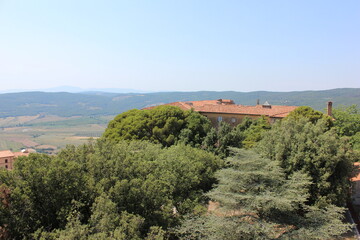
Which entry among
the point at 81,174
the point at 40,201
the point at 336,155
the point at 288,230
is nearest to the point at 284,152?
the point at 336,155

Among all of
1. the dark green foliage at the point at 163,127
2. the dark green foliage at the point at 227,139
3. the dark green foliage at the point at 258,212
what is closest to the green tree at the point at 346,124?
the dark green foliage at the point at 227,139

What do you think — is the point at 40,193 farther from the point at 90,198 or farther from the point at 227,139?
the point at 227,139

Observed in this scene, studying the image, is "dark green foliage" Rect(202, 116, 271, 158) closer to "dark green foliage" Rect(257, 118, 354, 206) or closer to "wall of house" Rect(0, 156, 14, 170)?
"dark green foliage" Rect(257, 118, 354, 206)

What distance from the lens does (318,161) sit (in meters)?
20.6

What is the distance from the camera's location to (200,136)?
34906 millimetres

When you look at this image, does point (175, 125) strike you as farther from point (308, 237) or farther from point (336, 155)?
point (308, 237)

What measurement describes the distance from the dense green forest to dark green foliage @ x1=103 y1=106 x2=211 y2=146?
8.07m

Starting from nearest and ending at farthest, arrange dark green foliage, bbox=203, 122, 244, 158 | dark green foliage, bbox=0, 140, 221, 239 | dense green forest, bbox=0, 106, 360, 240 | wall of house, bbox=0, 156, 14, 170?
dark green foliage, bbox=0, 140, 221, 239
dense green forest, bbox=0, 106, 360, 240
dark green foliage, bbox=203, 122, 244, 158
wall of house, bbox=0, 156, 14, 170

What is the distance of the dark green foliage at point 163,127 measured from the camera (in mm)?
33656

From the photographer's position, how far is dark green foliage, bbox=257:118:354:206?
20.5m

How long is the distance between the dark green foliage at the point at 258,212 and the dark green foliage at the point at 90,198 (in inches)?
66.3

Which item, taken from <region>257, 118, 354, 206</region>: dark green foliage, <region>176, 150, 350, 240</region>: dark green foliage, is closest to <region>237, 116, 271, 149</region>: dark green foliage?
<region>257, 118, 354, 206</region>: dark green foliage

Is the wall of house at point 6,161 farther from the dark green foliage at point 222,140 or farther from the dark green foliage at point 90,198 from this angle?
the dark green foliage at point 90,198

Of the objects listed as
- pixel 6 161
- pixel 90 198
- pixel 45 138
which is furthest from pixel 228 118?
pixel 45 138
